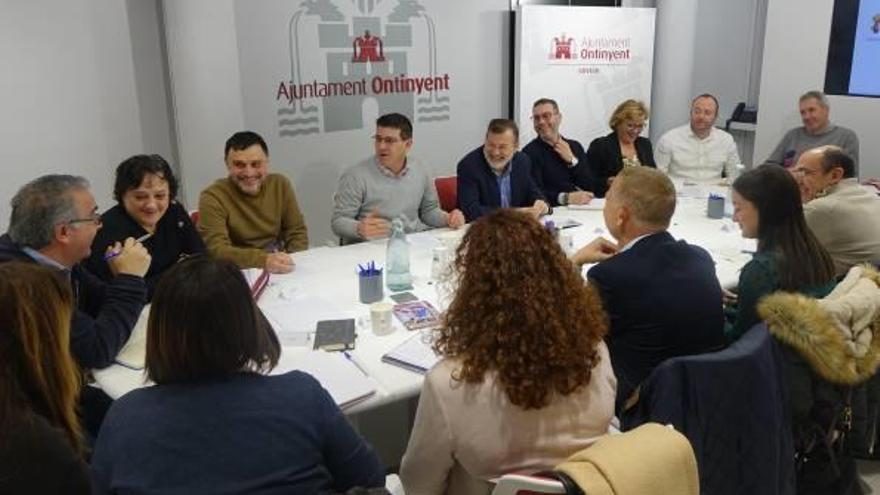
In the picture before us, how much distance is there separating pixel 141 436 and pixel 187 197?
3.16m

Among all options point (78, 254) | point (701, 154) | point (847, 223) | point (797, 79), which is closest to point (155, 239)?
point (78, 254)

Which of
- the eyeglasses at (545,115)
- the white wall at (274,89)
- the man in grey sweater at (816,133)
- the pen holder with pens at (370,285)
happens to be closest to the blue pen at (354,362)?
the pen holder with pens at (370,285)

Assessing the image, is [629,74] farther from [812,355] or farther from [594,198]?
[812,355]

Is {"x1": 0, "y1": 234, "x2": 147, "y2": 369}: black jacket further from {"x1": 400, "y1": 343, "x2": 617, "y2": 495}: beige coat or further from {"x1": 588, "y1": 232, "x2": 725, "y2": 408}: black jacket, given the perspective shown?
{"x1": 588, "y1": 232, "x2": 725, "y2": 408}: black jacket

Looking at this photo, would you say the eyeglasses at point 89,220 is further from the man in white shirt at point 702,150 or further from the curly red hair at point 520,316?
the man in white shirt at point 702,150

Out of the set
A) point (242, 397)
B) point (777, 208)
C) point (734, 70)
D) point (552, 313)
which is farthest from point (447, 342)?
point (734, 70)

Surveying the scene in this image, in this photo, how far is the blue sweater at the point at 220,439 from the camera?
115cm

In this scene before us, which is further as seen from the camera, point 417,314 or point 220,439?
point 417,314

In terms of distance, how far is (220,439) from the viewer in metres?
1.17

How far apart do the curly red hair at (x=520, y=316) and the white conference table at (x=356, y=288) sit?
50cm

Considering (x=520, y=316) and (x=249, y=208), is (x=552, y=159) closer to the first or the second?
(x=249, y=208)

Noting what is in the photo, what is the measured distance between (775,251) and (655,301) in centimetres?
57

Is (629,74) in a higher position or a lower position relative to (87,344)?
higher

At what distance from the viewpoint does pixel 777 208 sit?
2.27 m
